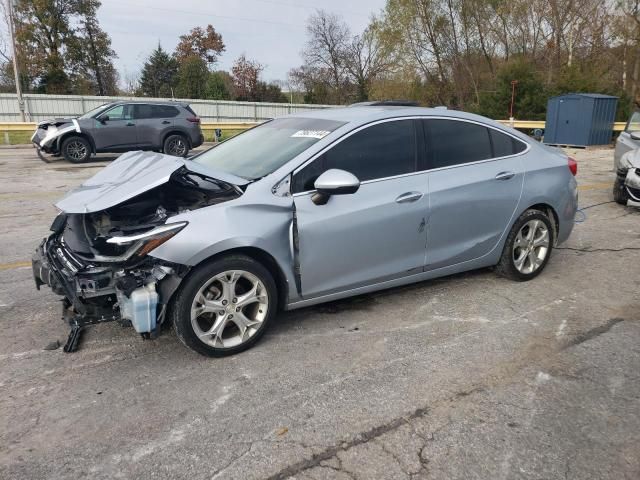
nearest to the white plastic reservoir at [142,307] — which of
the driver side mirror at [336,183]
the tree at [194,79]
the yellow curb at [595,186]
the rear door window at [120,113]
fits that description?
the driver side mirror at [336,183]

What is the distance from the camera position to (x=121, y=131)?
47.8ft

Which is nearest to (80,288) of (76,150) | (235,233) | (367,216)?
(235,233)

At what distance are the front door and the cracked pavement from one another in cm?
45

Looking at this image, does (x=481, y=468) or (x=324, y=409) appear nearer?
(x=481, y=468)

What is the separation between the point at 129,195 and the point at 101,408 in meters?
1.33

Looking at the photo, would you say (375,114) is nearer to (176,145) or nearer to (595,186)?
(595,186)

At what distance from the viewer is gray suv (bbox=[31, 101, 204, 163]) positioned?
13.8 m

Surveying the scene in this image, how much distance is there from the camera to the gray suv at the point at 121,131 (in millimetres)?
13828

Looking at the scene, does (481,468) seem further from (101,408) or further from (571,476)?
(101,408)

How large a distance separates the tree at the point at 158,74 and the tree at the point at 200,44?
2.31 m

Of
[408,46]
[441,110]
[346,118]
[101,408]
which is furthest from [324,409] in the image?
[408,46]

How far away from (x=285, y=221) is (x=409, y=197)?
1.05m

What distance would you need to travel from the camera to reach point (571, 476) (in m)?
2.42

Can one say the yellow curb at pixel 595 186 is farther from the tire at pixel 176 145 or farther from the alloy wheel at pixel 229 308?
the tire at pixel 176 145
